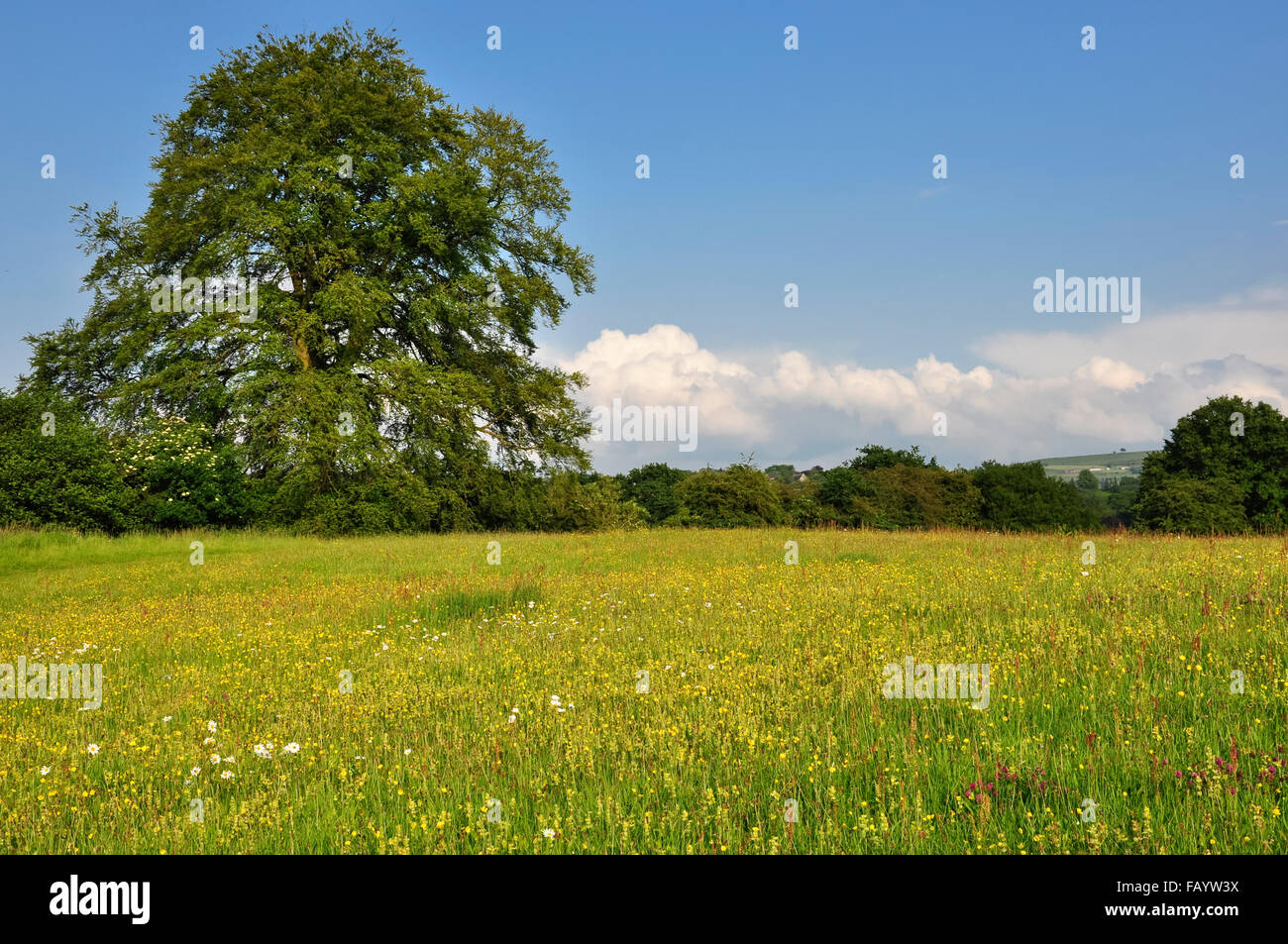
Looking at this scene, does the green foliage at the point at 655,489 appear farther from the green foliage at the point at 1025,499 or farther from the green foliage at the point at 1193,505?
the green foliage at the point at 1193,505

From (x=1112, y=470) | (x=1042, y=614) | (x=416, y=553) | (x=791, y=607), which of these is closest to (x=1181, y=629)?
(x=1042, y=614)

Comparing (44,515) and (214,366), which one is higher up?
(214,366)

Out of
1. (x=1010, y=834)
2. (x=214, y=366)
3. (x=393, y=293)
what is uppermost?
(x=393, y=293)

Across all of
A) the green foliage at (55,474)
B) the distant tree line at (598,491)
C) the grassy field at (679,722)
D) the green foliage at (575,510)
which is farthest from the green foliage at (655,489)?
the grassy field at (679,722)

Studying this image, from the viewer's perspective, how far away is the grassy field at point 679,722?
4590mm

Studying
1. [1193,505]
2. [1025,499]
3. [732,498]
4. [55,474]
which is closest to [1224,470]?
[1193,505]

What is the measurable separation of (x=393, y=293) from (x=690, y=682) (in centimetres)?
2815

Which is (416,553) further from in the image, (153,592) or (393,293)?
(393,293)

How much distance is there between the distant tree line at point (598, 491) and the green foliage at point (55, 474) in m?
0.05

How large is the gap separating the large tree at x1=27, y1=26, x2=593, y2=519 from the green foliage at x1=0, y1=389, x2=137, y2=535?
2.07m

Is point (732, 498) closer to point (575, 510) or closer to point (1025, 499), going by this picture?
point (575, 510)

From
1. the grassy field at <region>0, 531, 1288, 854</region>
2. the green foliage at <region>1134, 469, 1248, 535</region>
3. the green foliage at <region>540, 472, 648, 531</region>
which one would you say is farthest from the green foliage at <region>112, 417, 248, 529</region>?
the green foliage at <region>1134, 469, 1248, 535</region>

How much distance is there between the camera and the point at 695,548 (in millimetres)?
19406

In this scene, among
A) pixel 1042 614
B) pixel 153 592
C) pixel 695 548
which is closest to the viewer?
pixel 1042 614
